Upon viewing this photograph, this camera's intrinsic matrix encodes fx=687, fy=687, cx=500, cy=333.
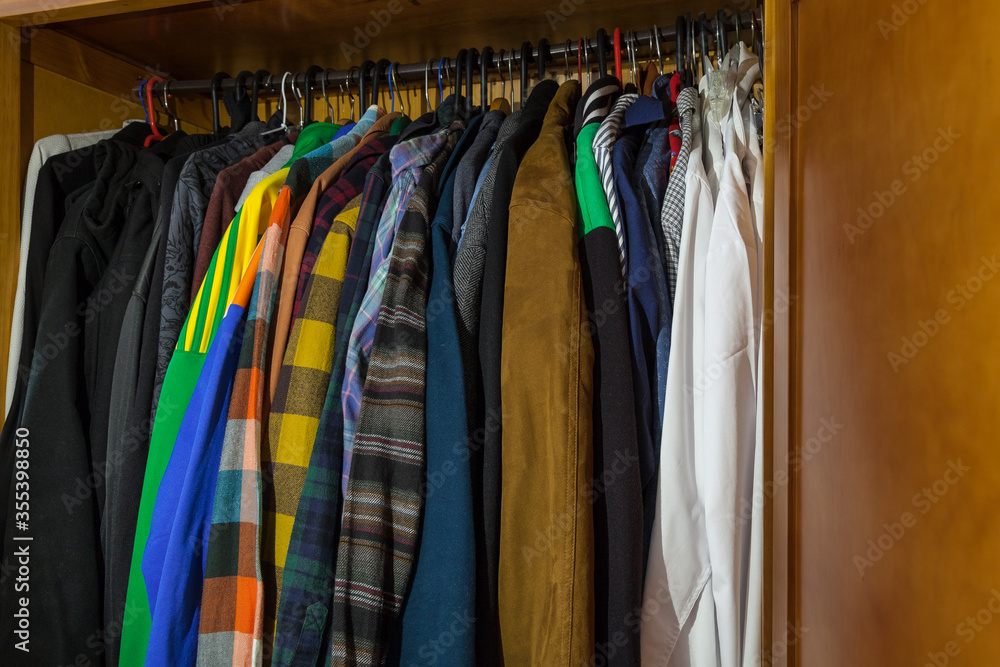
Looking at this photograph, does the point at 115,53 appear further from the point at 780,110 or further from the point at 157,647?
the point at 780,110

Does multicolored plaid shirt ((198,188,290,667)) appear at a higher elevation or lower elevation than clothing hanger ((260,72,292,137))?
lower

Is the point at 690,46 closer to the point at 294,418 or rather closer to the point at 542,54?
the point at 542,54

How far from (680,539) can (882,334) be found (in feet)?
1.38

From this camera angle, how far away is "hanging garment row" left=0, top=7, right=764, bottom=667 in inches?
30.3

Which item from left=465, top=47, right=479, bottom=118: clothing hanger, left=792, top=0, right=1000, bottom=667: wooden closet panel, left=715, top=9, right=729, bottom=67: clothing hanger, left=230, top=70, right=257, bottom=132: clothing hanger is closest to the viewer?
left=792, top=0, right=1000, bottom=667: wooden closet panel

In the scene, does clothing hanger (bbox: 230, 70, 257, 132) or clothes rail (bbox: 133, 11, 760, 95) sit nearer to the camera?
clothes rail (bbox: 133, 11, 760, 95)

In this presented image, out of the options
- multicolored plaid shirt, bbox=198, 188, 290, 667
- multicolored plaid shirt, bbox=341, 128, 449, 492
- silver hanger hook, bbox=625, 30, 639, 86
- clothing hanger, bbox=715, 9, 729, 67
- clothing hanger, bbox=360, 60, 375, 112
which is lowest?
multicolored plaid shirt, bbox=198, 188, 290, 667

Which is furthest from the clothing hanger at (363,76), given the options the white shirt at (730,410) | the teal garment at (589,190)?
the white shirt at (730,410)

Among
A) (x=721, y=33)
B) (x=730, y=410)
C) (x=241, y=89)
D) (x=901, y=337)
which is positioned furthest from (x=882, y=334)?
(x=241, y=89)

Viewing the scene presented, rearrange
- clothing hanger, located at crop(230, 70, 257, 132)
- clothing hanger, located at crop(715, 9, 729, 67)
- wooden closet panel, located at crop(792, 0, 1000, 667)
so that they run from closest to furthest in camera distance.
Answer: wooden closet panel, located at crop(792, 0, 1000, 667)
clothing hanger, located at crop(715, 9, 729, 67)
clothing hanger, located at crop(230, 70, 257, 132)

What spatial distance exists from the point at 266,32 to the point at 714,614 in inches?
45.1

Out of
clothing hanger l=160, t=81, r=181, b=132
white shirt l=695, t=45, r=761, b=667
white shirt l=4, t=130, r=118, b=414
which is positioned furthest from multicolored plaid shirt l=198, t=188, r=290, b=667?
clothing hanger l=160, t=81, r=181, b=132

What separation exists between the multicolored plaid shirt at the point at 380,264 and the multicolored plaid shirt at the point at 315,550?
0.04ft

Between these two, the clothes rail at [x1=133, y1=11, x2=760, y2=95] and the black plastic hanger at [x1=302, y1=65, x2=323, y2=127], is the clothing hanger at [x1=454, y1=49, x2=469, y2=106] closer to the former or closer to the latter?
the clothes rail at [x1=133, y1=11, x2=760, y2=95]
